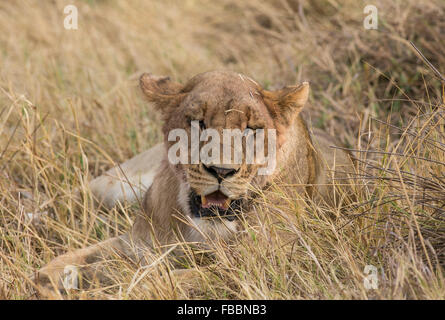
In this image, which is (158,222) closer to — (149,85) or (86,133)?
(149,85)

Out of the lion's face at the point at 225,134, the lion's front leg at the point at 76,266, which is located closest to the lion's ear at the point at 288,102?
the lion's face at the point at 225,134

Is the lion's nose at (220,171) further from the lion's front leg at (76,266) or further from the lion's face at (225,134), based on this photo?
the lion's front leg at (76,266)

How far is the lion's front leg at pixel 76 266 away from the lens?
114 inches

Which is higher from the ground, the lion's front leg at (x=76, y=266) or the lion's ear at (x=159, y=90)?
the lion's ear at (x=159, y=90)

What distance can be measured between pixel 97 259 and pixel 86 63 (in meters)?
3.22

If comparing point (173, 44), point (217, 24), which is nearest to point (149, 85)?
point (173, 44)

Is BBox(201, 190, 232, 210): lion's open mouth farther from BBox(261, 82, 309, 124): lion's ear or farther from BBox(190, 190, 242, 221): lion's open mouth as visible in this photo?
BBox(261, 82, 309, 124): lion's ear

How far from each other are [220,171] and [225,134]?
0.50ft

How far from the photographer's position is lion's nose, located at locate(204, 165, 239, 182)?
260 cm

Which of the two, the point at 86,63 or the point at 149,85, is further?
the point at 86,63

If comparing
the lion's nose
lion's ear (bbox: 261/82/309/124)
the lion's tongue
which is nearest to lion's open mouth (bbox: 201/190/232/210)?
the lion's tongue

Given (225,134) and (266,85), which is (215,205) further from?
(266,85)

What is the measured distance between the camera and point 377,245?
2.65 meters

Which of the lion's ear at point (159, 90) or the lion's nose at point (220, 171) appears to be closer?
the lion's nose at point (220, 171)
